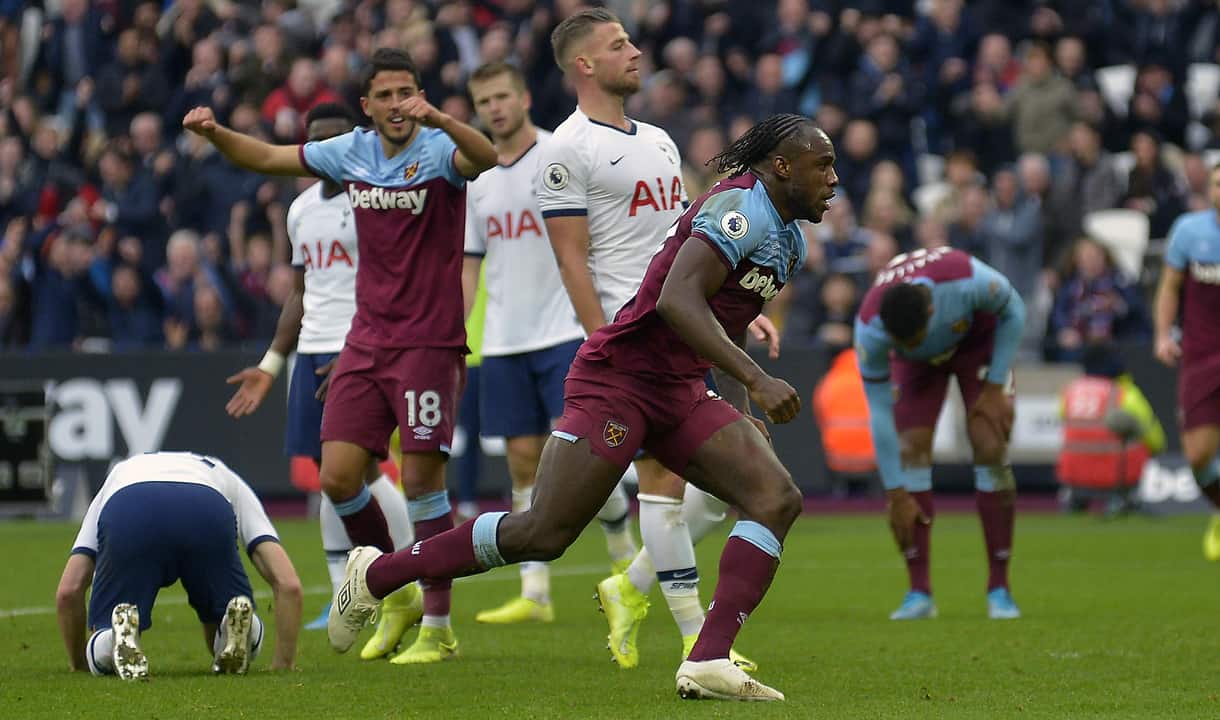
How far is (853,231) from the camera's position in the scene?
65.0 ft

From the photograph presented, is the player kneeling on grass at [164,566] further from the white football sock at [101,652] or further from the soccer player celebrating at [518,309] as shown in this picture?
the soccer player celebrating at [518,309]

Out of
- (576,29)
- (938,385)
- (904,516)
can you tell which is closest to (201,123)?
(576,29)

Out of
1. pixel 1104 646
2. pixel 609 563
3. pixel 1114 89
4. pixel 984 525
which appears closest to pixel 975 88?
pixel 1114 89

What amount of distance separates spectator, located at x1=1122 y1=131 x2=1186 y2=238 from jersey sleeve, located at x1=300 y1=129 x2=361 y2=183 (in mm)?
12356

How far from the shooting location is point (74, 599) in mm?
7734

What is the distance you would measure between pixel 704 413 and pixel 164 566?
Result: 2.20 meters

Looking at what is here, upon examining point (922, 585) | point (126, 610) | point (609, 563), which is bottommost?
point (609, 563)

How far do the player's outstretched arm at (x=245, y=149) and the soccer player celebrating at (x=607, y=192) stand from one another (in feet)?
3.53

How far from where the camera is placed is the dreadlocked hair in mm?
7113

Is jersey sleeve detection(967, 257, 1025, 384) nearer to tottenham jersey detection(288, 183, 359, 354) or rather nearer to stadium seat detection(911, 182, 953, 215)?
tottenham jersey detection(288, 183, 359, 354)

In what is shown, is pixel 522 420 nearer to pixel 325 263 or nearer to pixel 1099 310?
pixel 325 263

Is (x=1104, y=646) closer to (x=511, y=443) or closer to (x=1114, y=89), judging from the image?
(x=511, y=443)

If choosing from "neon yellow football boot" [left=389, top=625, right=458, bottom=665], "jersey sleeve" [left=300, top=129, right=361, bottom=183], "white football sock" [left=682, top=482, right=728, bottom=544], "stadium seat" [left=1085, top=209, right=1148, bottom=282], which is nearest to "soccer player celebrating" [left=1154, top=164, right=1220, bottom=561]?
"white football sock" [left=682, top=482, right=728, bottom=544]

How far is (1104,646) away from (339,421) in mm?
3524
